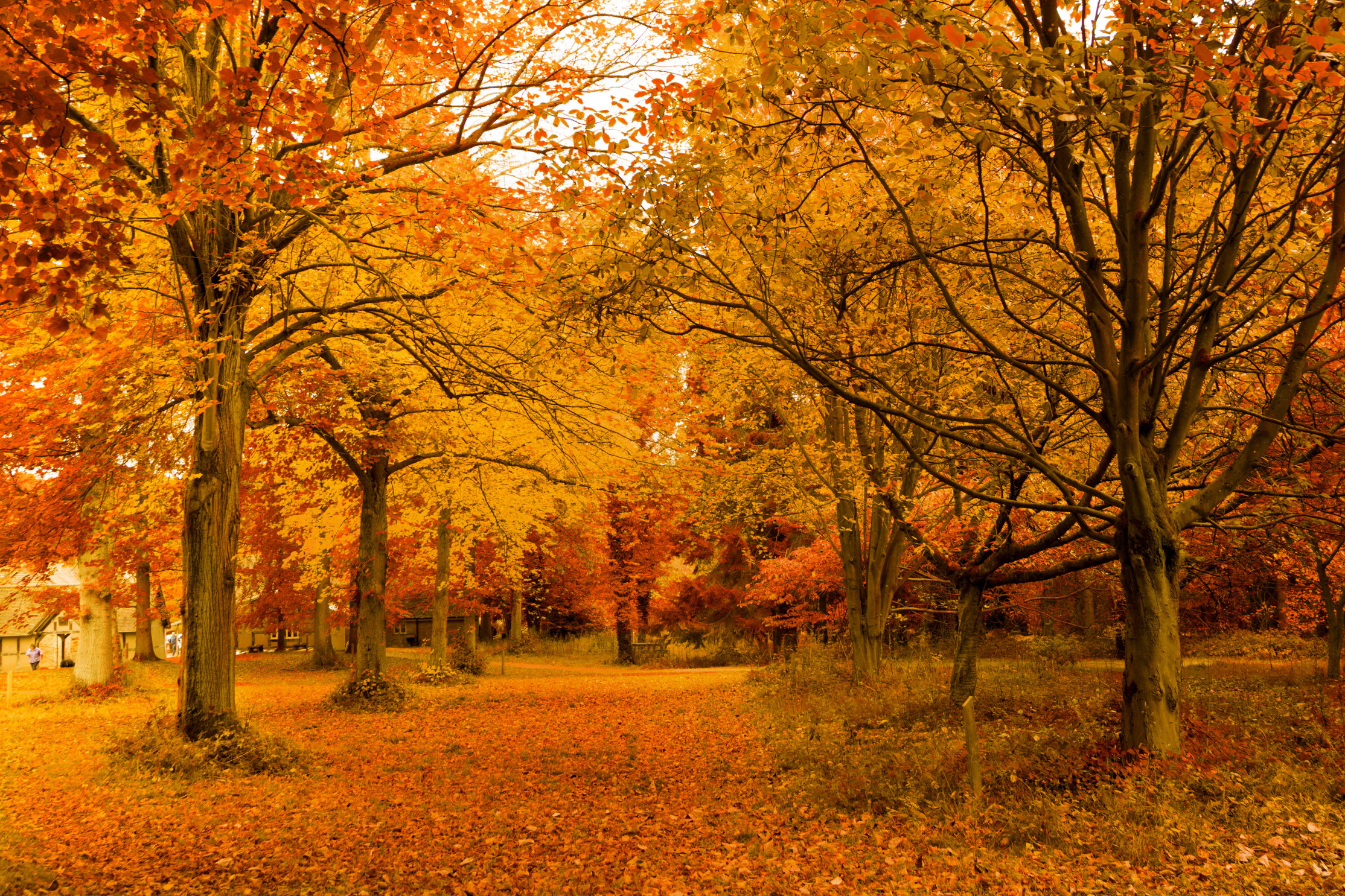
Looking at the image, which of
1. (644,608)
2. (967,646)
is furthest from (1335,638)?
(644,608)

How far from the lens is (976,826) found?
22.9 ft

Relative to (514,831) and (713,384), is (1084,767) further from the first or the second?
(713,384)

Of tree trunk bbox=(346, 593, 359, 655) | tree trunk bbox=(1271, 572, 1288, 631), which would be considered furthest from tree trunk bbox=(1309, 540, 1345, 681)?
tree trunk bbox=(346, 593, 359, 655)

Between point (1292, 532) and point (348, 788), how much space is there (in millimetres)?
11884

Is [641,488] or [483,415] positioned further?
[483,415]

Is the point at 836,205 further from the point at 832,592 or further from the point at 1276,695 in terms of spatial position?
the point at 832,592

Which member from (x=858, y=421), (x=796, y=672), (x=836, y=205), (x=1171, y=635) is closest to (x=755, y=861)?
(x=1171, y=635)

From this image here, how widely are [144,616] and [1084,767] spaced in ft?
95.4

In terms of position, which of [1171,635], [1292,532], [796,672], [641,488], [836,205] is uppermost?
[836,205]

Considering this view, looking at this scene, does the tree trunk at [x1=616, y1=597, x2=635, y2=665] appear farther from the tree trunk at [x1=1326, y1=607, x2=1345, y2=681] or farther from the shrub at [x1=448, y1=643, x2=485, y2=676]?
the tree trunk at [x1=1326, y1=607, x2=1345, y2=681]

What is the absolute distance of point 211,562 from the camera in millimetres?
10469

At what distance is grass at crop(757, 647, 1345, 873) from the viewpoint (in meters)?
6.03

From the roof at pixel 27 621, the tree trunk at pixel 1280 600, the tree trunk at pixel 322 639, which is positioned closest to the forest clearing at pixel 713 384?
the tree trunk at pixel 1280 600

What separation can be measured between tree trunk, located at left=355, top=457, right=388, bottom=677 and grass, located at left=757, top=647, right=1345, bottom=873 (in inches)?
342
